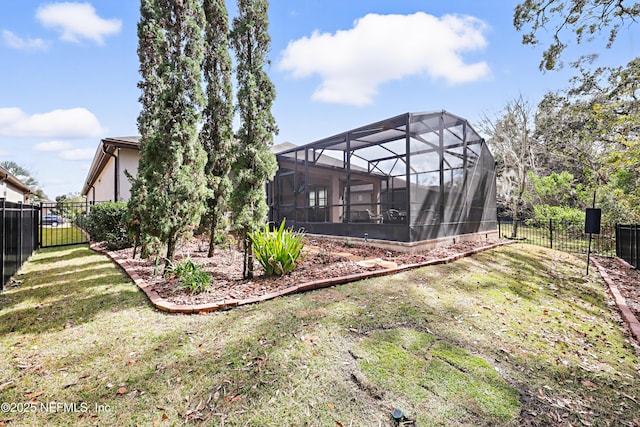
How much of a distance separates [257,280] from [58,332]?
245cm

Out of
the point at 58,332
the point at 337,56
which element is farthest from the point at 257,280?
the point at 337,56

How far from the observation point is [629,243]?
8008 mm

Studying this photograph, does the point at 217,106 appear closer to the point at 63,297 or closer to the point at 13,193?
the point at 63,297

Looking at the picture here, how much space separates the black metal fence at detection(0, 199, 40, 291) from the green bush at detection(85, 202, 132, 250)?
1.63m

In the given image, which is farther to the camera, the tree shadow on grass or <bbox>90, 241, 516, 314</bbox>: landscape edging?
<bbox>90, 241, 516, 314</bbox>: landscape edging

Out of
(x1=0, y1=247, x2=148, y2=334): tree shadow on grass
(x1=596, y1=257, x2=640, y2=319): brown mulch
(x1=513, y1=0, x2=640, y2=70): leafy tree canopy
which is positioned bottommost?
(x1=596, y1=257, x2=640, y2=319): brown mulch

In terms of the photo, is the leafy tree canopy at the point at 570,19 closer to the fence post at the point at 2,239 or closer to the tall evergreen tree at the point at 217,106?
the tall evergreen tree at the point at 217,106

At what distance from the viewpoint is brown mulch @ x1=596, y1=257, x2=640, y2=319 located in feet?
16.5

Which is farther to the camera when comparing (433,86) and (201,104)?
(433,86)

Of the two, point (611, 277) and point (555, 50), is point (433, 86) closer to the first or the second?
point (555, 50)

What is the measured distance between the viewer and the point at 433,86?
464 inches

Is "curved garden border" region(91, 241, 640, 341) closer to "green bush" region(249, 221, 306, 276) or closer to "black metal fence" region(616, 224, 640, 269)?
"green bush" region(249, 221, 306, 276)

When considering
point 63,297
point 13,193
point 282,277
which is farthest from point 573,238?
point 13,193

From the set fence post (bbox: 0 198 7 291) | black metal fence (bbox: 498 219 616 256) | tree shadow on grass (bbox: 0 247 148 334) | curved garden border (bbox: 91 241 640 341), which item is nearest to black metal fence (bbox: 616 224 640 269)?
black metal fence (bbox: 498 219 616 256)
